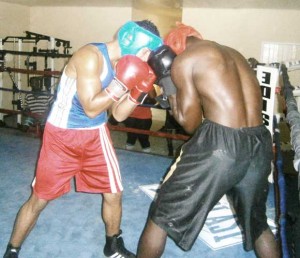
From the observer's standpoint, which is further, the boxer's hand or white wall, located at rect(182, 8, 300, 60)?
white wall, located at rect(182, 8, 300, 60)

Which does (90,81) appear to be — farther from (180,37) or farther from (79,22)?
(79,22)

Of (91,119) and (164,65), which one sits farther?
(91,119)

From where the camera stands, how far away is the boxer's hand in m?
1.40

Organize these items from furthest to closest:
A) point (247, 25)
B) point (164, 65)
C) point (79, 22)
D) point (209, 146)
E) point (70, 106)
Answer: point (79, 22)
point (247, 25)
point (70, 106)
point (164, 65)
point (209, 146)

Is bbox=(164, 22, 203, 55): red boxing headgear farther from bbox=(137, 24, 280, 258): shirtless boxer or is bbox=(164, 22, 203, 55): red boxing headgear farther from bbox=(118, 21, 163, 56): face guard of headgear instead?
bbox=(118, 21, 163, 56): face guard of headgear

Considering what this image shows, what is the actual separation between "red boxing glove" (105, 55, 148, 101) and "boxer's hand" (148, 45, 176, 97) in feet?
0.48

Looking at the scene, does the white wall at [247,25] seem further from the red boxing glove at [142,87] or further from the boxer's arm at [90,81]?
the boxer's arm at [90,81]

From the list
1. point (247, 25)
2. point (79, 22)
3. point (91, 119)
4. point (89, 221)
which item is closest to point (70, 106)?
point (91, 119)

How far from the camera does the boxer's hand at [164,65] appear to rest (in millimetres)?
1398

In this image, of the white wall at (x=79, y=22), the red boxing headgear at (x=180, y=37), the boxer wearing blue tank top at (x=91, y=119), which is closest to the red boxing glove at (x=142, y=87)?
the boxer wearing blue tank top at (x=91, y=119)

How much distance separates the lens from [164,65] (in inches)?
55.2

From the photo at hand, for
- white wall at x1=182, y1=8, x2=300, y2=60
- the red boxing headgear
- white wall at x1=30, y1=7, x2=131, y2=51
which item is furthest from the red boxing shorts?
white wall at x1=30, y1=7, x2=131, y2=51

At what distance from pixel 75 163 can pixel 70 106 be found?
294 millimetres

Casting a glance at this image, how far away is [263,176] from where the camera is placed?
4.51 feet
